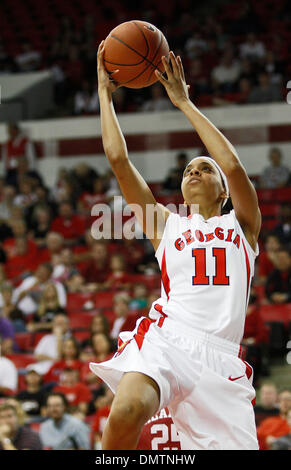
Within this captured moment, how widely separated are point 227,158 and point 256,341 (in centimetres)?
494

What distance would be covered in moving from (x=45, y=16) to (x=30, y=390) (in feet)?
35.9

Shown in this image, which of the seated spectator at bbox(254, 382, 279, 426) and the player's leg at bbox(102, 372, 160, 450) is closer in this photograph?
the player's leg at bbox(102, 372, 160, 450)

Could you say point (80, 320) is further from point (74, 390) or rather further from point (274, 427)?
point (274, 427)

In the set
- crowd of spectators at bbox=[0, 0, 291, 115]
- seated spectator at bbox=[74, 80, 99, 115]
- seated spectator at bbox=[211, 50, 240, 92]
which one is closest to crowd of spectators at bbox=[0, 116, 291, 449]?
seated spectator at bbox=[74, 80, 99, 115]

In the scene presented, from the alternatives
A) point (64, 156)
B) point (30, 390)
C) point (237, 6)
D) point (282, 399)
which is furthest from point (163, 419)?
point (237, 6)

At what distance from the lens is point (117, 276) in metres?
10.6

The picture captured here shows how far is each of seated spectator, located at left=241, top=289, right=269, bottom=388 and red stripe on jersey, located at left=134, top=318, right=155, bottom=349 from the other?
4.68 metres

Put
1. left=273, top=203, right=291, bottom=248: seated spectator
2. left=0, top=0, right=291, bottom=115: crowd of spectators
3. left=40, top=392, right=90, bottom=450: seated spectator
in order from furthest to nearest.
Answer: left=0, top=0, right=291, bottom=115: crowd of spectators, left=273, top=203, right=291, bottom=248: seated spectator, left=40, top=392, right=90, bottom=450: seated spectator

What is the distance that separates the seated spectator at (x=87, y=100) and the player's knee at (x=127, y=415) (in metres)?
11.9

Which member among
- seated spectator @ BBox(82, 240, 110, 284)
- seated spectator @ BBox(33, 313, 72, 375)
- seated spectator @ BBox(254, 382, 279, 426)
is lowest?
seated spectator @ BBox(254, 382, 279, 426)

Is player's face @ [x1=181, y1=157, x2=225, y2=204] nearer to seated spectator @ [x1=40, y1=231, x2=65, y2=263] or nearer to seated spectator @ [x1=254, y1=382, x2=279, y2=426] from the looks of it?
seated spectator @ [x1=254, y1=382, x2=279, y2=426]

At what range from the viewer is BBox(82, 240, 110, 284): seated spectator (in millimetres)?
10906

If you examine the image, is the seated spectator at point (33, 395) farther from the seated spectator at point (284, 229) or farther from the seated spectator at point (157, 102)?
the seated spectator at point (157, 102)

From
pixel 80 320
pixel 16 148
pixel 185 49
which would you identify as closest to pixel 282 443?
pixel 80 320
